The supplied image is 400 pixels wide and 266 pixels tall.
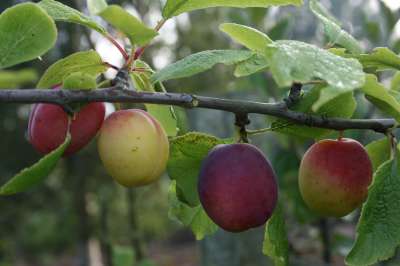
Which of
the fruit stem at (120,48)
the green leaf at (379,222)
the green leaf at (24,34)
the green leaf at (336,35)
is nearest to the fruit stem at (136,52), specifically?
the fruit stem at (120,48)

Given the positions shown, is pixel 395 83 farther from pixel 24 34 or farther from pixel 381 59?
pixel 24 34

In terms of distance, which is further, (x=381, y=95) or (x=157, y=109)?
(x=157, y=109)

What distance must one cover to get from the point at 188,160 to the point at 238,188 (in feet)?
0.51

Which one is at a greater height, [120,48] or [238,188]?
[120,48]

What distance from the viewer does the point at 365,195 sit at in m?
0.81

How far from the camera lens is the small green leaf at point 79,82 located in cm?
65

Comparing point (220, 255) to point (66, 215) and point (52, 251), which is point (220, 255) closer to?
point (66, 215)

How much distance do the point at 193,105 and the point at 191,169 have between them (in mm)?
195

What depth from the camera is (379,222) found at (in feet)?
2.37

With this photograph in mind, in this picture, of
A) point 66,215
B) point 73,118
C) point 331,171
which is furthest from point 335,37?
point 66,215

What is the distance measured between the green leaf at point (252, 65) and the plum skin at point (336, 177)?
0.19 metres

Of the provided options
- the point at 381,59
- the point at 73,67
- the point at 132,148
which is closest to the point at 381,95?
the point at 381,59

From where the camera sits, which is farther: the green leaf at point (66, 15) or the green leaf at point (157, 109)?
the green leaf at point (157, 109)

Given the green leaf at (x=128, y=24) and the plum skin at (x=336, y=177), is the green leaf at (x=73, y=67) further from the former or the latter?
the plum skin at (x=336, y=177)
